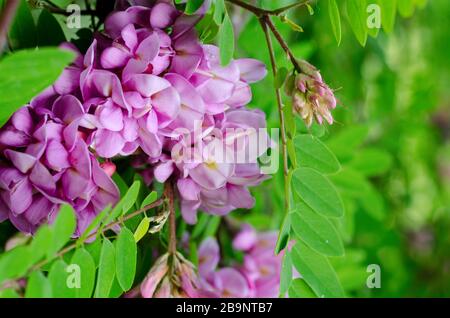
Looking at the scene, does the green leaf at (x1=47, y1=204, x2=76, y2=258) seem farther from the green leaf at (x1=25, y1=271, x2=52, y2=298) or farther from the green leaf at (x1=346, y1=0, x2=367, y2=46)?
the green leaf at (x1=346, y1=0, x2=367, y2=46)

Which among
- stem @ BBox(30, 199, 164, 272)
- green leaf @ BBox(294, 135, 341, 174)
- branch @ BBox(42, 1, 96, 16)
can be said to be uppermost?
branch @ BBox(42, 1, 96, 16)

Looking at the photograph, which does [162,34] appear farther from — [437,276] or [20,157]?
[437,276]

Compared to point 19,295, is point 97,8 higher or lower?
higher

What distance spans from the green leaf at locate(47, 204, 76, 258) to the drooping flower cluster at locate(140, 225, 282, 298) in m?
0.12

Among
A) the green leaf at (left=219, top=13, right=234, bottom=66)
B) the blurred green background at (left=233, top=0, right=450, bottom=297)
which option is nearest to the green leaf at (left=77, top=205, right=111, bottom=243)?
the green leaf at (left=219, top=13, right=234, bottom=66)

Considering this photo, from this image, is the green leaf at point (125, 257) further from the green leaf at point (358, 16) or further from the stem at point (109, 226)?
the green leaf at point (358, 16)

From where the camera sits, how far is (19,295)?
0.48 metres

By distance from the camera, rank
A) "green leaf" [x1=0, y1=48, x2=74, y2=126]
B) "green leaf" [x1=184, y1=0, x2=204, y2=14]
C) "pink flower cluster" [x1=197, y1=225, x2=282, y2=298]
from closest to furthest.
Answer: "green leaf" [x1=0, y1=48, x2=74, y2=126]
"green leaf" [x1=184, y1=0, x2=204, y2=14]
"pink flower cluster" [x1=197, y1=225, x2=282, y2=298]

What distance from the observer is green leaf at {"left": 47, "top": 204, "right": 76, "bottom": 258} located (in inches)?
18.3

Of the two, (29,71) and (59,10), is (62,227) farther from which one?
(59,10)

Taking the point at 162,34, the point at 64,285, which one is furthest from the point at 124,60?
the point at 64,285

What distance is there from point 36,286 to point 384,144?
82cm

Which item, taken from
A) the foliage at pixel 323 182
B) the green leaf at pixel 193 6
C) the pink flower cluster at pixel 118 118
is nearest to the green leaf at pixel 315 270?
the foliage at pixel 323 182
